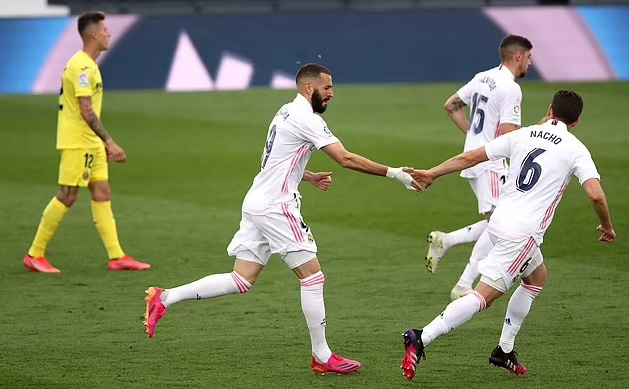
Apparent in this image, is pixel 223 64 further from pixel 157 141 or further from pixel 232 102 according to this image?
pixel 157 141

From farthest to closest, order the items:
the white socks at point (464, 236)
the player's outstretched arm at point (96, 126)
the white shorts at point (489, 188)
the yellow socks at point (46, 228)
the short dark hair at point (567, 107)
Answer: the yellow socks at point (46, 228)
the player's outstretched arm at point (96, 126)
the white socks at point (464, 236)
the white shorts at point (489, 188)
the short dark hair at point (567, 107)

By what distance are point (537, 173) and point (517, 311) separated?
0.96m

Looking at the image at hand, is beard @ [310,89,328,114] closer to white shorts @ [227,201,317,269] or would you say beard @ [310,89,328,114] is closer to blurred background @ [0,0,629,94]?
white shorts @ [227,201,317,269]

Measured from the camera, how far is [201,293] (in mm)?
8000

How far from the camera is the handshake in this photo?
7801 mm

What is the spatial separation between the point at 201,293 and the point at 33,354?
51.4 inches

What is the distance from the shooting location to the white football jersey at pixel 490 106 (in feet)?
32.0

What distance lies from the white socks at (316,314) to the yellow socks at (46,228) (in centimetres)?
443

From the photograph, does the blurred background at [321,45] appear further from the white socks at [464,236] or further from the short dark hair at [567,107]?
the short dark hair at [567,107]

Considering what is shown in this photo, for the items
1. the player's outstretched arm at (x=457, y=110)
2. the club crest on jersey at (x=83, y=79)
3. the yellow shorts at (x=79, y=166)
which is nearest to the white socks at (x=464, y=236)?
the player's outstretched arm at (x=457, y=110)

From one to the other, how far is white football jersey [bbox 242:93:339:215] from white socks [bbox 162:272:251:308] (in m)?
0.48

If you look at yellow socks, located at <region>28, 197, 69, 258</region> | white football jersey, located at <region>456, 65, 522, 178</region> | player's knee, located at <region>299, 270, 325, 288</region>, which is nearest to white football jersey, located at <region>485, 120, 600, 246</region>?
player's knee, located at <region>299, 270, 325, 288</region>

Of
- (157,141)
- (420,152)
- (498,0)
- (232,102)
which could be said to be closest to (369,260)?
(420,152)

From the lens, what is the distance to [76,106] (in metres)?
11.4
